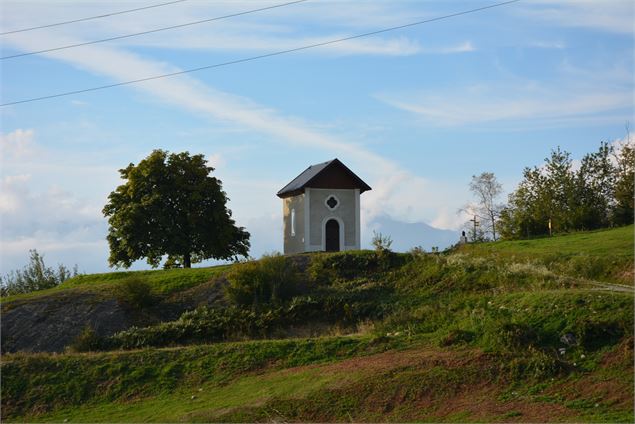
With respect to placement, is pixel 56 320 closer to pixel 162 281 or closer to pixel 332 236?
pixel 162 281

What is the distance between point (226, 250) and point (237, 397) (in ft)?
95.4

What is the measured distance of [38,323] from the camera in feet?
113

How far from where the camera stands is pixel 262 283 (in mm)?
34094

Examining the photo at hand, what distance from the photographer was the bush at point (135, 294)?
3531cm

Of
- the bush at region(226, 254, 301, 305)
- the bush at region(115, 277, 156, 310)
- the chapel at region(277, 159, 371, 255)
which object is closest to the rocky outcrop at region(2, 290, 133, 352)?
the bush at region(115, 277, 156, 310)

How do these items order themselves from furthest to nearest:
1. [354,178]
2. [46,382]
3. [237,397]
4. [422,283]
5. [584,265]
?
[354,178] → [422,283] → [584,265] → [46,382] → [237,397]

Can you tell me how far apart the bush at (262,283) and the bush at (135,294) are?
12.5 ft

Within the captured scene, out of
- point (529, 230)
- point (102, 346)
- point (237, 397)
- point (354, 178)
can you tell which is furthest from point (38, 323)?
point (529, 230)

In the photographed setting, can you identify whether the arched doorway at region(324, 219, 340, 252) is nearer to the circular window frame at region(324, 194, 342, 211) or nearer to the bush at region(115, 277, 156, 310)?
the circular window frame at region(324, 194, 342, 211)

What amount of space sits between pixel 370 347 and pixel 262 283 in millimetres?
10157

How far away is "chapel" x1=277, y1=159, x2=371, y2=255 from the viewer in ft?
154

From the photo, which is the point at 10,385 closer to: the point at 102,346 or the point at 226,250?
the point at 102,346

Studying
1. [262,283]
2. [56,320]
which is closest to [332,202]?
[262,283]

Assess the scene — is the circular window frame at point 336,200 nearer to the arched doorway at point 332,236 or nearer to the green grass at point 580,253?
the arched doorway at point 332,236
